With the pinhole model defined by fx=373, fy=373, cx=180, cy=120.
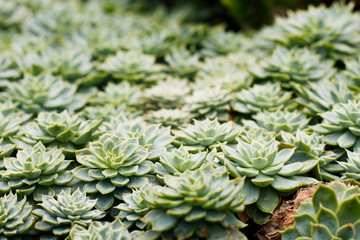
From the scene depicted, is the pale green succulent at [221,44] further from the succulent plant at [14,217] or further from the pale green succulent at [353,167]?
the succulent plant at [14,217]

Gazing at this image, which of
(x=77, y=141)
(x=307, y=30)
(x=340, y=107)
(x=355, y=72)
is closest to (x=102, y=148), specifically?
(x=77, y=141)

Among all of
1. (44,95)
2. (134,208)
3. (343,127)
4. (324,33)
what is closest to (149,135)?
(134,208)

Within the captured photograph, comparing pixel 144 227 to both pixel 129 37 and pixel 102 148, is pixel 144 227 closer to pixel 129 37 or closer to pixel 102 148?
pixel 102 148

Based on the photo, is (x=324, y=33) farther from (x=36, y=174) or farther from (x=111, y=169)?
(x=36, y=174)

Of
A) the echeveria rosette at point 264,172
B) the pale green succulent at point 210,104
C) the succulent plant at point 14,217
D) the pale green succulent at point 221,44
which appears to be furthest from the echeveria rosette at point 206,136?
the pale green succulent at point 221,44

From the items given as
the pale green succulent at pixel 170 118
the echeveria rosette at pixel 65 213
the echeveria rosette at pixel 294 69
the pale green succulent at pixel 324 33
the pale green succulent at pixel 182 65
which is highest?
the pale green succulent at pixel 324 33

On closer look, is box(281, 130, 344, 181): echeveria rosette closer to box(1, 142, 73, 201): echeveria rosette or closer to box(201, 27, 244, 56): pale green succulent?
box(1, 142, 73, 201): echeveria rosette

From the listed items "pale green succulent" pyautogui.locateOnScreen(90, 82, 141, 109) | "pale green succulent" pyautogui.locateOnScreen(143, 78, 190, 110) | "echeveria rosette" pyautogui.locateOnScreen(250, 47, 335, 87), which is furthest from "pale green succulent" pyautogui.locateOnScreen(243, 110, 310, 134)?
"pale green succulent" pyautogui.locateOnScreen(90, 82, 141, 109)
